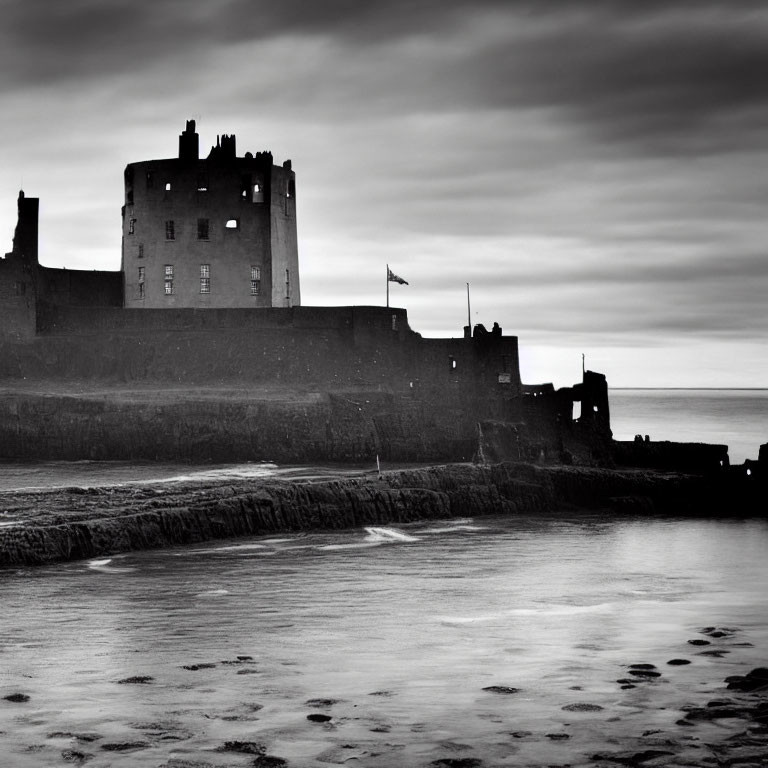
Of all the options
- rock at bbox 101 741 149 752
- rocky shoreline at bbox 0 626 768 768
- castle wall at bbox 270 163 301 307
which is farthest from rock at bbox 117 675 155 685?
castle wall at bbox 270 163 301 307

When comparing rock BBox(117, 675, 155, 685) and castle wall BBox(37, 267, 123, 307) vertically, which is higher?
castle wall BBox(37, 267, 123, 307)

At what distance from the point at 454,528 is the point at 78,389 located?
3571 centimetres

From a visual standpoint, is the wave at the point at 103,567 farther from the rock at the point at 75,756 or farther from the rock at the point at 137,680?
the rock at the point at 75,756

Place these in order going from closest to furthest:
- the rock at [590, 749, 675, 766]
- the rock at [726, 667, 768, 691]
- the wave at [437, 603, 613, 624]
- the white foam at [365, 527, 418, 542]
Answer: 1. the rock at [590, 749, 675, 766]
2. the rock at [726, 667, 768, 691]
3. the wave at [437, 603, 613, 624]
4. the white foam at [365, 527, 418, 542]

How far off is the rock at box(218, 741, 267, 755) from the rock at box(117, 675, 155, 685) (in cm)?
353

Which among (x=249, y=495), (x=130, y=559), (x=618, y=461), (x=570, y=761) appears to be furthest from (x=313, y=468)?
(x=570, y=761)

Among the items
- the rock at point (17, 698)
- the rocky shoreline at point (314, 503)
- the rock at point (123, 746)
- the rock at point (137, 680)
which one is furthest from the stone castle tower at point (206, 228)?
the rock at point (123, 746)

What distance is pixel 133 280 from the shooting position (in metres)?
75.6

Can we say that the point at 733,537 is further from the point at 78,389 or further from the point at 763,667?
the point at 78,389

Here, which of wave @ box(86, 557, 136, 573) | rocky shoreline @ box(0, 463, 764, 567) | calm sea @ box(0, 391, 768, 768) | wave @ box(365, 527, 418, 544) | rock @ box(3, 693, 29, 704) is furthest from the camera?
wave @ box(365, 527, 418, 544)

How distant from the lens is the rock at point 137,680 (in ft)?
60.9

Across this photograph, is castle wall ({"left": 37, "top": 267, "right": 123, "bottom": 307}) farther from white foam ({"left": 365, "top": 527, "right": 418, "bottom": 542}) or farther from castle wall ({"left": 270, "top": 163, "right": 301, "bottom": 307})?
white foam ({"left": 365, "top": 527, "right": 418, "bottom": 542})

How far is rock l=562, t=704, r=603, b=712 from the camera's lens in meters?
17.1

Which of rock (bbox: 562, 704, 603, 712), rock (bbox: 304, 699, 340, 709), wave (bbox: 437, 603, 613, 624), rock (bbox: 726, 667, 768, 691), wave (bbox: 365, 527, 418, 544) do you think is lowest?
rock (bbox: 562, 704, 603, 712)
